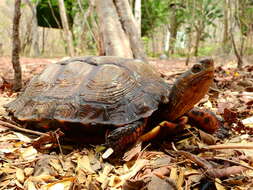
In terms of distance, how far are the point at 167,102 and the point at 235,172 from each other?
0.78 metres

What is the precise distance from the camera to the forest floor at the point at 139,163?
1500 millimetres

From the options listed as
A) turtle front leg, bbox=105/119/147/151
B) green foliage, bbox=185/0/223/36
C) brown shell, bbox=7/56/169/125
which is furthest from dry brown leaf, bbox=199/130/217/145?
green foliage, bbox=185/0/223/36

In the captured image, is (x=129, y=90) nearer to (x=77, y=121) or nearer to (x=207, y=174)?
(x=77, y=121)

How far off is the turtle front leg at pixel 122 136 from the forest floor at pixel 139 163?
3.2 inches

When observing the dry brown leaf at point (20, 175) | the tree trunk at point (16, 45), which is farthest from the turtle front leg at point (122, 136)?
the tree trunk at point (16, 45)

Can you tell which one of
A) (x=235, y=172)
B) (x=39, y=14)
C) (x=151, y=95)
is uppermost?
(x=39, y=14)

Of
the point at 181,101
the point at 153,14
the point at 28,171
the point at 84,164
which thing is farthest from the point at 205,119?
the point at 153,14

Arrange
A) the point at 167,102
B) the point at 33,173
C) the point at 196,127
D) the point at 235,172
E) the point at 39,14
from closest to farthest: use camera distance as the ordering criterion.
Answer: the point at 235,172, the point at 33,173, the point at 167,102, the point at 196,127, the point at 39,14

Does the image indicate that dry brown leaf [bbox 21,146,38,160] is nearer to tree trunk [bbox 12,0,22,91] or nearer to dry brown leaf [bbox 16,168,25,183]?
dry brown leaf [bbox 16,168,25,183]

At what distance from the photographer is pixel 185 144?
2074 mm

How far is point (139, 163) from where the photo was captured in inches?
Result: 71.0

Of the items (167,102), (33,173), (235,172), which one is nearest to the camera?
(235,172)

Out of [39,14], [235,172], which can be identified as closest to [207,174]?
[235,172]

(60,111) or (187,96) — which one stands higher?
(187,96)
